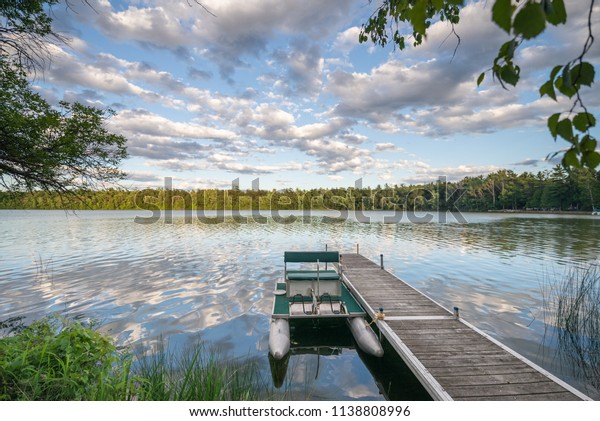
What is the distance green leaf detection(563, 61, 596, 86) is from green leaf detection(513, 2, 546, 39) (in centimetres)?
48

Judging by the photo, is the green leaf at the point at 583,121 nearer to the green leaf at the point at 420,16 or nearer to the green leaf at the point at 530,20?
the green leaf at the point at 530,20

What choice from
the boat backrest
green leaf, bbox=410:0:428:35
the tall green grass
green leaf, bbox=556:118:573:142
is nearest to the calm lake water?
the tall green grass

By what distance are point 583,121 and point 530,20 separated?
69cm

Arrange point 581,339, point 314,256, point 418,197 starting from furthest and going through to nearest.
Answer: point 418,197
point 314,256
point 581,339

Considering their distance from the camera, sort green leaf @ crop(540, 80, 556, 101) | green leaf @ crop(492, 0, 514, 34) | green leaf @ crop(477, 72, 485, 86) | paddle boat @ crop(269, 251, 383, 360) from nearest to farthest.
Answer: green leaf @ crop(492, 0, 514, 34), green leaf @ crop(540, 80, 556, 101), green leaf @ crop(477, 72, 485, 86), paddle boat @ crop(269, 251, 383, 360)


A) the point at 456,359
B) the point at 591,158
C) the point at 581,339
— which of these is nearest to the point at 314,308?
the point at 456,359

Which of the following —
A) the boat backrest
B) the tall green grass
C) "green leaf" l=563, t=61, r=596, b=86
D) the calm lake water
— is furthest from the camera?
the boat backrest

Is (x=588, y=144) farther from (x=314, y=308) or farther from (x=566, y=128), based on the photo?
(x=314, y=308)

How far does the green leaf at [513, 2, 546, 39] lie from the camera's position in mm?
1192

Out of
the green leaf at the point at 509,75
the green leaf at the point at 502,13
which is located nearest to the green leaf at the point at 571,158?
the green leaf at the point at 509,75

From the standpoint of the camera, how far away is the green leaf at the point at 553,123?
1.51 meters

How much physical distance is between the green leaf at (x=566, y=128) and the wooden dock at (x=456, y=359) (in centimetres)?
611

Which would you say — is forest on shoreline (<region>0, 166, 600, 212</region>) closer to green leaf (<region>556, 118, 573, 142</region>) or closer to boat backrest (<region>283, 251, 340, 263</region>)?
boat backrest (<region>283, 251, 340, 263</region>)

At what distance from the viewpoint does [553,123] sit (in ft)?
5.03
